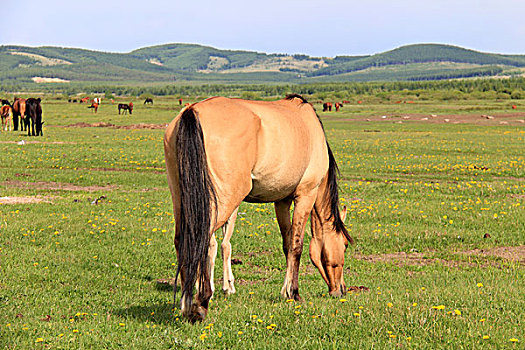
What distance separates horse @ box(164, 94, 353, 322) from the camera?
6723 mm

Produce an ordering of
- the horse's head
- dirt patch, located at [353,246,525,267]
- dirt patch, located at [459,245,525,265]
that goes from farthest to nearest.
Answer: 1. dirt patch, located at [459,245,525,265]
2. dirt patch, located at [353,246,525,267]
3. the horse's head

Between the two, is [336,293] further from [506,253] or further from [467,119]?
[467,119]

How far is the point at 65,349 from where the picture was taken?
5891 mm

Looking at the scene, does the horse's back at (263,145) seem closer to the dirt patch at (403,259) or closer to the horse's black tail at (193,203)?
the horse's black tail at (193,203)

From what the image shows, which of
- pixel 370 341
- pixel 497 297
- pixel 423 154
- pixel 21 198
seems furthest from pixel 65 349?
pixel 423 154

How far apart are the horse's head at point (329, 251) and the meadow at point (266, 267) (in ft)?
1.12

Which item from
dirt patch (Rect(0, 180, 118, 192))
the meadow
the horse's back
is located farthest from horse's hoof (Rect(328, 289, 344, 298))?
dirt patch (Rect(0, 180, 118, 192))

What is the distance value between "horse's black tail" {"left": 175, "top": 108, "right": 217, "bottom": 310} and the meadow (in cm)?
65

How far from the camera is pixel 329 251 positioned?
8.84 meters

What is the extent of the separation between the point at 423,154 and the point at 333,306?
25.7 m

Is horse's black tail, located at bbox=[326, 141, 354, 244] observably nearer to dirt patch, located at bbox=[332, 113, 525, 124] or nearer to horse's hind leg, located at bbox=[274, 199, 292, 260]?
horse's hind leg, located at bbox=[274, 199, 292, 260]

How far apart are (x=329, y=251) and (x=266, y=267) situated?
2.44 m

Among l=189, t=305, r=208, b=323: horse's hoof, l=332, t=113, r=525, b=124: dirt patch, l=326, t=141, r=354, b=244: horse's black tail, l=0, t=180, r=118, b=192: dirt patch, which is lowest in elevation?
l=0, t=180, r=118, b=192: dirt patch

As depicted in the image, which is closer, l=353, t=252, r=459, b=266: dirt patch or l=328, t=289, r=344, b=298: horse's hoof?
l=328, t=289, r=344, b=298: horse's hoof
